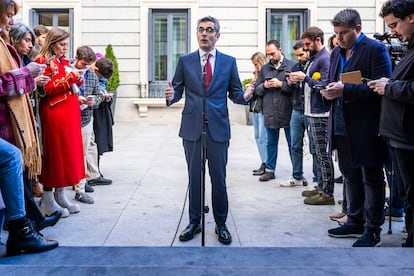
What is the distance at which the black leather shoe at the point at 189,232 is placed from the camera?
166 inches

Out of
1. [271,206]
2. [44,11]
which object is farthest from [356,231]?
[44,11]

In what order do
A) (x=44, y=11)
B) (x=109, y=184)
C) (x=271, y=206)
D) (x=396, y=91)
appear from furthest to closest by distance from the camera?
(x=44, y=11)
(x=109, y=184)
(x=271, y=206)
(x=396, y=91)

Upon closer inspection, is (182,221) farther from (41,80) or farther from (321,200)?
(41,80)

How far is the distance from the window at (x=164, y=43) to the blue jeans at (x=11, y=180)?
11591 mm

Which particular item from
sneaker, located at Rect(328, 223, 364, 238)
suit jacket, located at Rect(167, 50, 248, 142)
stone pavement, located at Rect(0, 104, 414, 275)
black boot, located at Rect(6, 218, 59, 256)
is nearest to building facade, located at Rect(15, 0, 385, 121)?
stone pavement, located at Rect(0, 104, 414, 275)

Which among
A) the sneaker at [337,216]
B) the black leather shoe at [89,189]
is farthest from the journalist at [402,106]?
the black leather shoe at [89,189]

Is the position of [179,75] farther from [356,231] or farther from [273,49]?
[273,49]

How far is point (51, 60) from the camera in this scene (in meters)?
4.70

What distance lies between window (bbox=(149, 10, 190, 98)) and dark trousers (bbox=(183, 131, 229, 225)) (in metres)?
10.7

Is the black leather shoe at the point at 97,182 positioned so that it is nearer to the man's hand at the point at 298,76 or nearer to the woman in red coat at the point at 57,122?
the woman in red coat at the point at 57,122

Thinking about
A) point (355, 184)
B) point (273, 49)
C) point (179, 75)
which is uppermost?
point (273, 49)

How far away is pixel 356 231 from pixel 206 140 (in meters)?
1.58

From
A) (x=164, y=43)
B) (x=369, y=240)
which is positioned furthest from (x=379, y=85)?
(x=164, y=43)

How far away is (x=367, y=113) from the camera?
4.03 meters
